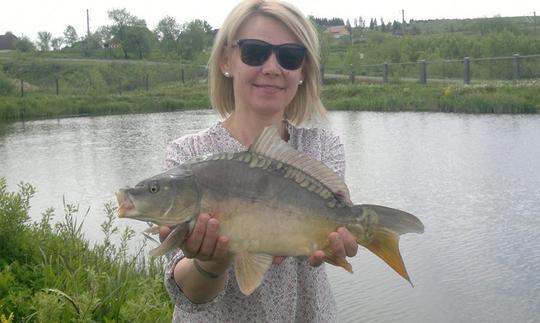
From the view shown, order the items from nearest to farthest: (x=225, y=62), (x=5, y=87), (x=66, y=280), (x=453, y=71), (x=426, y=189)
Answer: (x=225, y=62), (x=66, y=280), (x=426, y=189), (x=453, y=71), (x=5, y=87)

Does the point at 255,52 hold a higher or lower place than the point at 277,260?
higher

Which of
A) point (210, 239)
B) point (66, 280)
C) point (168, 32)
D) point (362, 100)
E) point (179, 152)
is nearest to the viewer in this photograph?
point (210, 239)

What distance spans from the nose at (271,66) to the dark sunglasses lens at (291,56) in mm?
24

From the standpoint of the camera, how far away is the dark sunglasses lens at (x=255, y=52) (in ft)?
9.16

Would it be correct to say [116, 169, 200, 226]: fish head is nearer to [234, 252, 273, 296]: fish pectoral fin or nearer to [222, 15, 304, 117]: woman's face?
[234, 252, 273, 296]: fish pectoral fin

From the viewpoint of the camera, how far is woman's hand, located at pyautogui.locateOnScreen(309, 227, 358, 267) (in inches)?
96.0

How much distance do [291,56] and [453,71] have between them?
30399mm

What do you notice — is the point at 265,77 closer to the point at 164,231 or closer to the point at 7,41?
the point at 164,231

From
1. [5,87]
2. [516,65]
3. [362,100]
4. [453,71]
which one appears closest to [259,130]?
[362,100]

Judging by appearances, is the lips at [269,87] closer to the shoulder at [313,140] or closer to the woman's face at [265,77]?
the woman's face at [265,77]

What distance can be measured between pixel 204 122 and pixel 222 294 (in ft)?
66.6

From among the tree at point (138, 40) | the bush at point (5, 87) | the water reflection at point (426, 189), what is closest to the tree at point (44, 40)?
the tree at point (138, 40)

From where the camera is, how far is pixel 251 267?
235 cm

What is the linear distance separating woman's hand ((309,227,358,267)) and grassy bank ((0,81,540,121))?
18.2m
